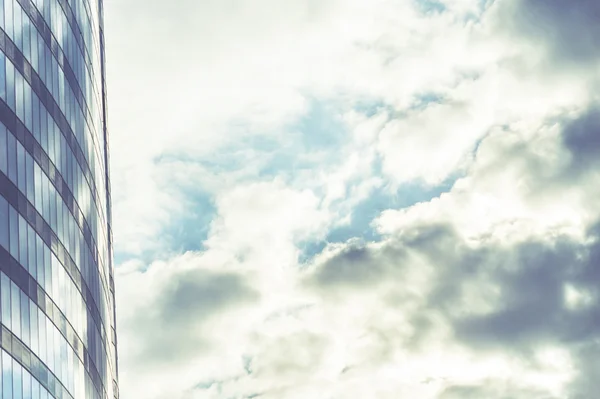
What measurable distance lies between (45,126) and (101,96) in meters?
26.5

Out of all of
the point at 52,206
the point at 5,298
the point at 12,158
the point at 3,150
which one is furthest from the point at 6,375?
the point at 52,206

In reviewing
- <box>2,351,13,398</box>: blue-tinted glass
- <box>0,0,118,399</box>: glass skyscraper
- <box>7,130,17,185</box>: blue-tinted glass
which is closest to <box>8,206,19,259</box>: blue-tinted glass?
<box>0,0,118,399</box>: glass skyscraper

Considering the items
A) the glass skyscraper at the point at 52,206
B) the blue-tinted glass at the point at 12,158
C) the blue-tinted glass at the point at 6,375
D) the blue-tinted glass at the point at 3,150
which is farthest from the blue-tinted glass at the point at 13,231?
the blue-tinted glass at the point at 6,375

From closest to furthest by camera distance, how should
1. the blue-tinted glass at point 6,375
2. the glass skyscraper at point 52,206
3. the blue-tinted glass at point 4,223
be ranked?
the blue-tinted glass at point 6,375 < the blue-tinted glass at point 4,223 < the glass skyscraper at point 52,206

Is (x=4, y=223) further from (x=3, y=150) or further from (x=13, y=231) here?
(x=3, y=150)

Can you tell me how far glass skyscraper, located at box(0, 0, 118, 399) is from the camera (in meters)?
58.7

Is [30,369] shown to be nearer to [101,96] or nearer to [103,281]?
[103,281]

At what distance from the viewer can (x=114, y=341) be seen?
4114 inches

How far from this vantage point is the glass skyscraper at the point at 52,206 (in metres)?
58.7

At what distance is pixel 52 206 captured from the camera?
68.1m

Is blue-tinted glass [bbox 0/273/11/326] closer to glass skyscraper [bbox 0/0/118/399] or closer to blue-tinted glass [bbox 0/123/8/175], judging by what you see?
glass skyscraper [bbox 0/0/118/399]

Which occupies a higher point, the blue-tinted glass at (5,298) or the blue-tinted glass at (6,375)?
the blue-tinted glass at (5,298)

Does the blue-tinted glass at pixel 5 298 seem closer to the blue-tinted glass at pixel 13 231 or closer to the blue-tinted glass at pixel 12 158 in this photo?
the blue-tinted glass at pixel 13 231

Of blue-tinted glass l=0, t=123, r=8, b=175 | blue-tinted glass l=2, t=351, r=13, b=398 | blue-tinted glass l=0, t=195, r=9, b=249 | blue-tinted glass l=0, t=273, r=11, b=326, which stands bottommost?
blue-tinted glass l=2, t=351, r=13, b=398
